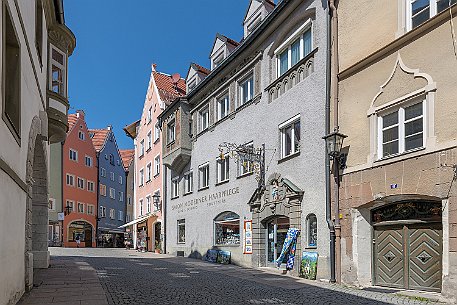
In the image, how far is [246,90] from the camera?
804 inches

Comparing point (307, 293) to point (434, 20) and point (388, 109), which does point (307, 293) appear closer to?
point (388, 109)

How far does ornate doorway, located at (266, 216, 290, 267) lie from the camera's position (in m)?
16.7

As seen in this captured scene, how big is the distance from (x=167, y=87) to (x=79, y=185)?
21.3 m

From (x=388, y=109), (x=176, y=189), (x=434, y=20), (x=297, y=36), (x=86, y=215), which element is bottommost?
(x=86, y=215)

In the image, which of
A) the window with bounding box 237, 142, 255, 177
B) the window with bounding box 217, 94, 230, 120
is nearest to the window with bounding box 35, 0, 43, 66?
the window with bounding box 237, 142, 255, 177

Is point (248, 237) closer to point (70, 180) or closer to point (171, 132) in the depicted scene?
point (171, 132)

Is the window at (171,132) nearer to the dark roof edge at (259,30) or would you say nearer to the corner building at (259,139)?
the corner building at (259,139)

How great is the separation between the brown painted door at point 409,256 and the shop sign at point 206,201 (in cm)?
881

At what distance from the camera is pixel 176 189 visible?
28.5 m

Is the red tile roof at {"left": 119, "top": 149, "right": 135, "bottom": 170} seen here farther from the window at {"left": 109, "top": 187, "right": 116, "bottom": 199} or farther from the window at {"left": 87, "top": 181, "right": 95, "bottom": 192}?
the window at {"left": 87, "top": 181, "right": 95, "bottom": 192}

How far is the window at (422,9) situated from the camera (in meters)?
10.5

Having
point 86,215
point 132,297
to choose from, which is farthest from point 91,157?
point 132,297

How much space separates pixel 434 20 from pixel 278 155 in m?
7.76

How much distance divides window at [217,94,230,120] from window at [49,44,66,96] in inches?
316
